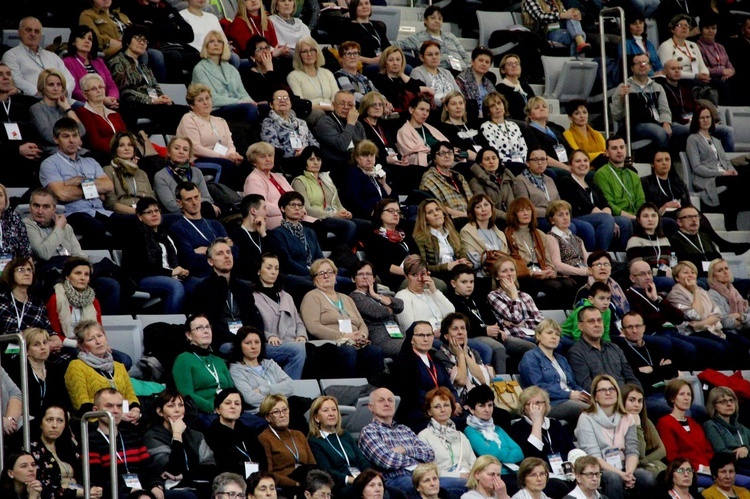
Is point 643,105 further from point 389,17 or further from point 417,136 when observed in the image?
point 417,136

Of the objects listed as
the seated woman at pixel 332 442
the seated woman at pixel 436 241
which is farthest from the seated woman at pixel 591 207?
the seated woman at pixel 332 442

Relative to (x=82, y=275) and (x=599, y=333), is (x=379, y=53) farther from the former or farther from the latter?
(x=82, y=275)

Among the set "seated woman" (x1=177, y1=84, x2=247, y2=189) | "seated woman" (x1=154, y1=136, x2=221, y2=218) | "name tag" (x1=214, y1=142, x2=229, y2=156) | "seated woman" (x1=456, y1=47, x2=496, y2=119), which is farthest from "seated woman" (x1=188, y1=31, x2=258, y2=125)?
"seated woman" (x1=456, y1=47, x2=496, y2=119)

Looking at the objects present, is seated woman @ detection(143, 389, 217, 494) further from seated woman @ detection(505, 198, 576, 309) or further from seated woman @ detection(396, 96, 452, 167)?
seated woman @ detection(396, 96, 452, 167)

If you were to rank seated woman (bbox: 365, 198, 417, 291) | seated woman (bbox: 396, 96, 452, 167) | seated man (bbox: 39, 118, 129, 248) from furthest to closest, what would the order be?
seated woman (bbox: 396, 96, 452, 167)
seated woman (bbox: 365, 198, 417, 291)
seated man (bbox: 39, 118, 129, 248)

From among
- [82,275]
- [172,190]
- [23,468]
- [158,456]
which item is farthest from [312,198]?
[23,468]

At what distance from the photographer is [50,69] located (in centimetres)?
986

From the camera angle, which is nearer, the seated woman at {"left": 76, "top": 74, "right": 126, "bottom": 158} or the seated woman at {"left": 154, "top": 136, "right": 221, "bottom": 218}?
the seated woman at {"left": 154, "top": 136, "right": 221, "bottom": 218}

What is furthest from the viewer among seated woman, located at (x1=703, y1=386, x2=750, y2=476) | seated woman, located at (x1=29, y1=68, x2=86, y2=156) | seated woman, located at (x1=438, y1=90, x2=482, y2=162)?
seated woman, located at (x1=438, y1=90, x2=482, y2=162)

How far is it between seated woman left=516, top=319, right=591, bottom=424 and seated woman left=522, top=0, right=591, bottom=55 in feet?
14.5

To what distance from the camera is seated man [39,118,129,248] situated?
922cm

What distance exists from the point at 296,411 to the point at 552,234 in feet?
10.4

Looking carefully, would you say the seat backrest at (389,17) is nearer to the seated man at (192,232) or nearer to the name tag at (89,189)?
the seated man at (192,232)

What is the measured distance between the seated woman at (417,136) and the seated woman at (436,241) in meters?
0.94
